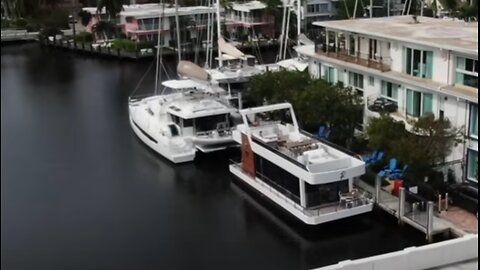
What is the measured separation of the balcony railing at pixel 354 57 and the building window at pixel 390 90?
34 cm

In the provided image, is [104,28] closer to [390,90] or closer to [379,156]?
[390,90]

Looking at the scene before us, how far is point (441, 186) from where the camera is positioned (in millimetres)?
12766

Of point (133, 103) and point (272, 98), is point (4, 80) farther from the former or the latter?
point (133, 103)

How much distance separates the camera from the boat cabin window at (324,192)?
12734 millimetres

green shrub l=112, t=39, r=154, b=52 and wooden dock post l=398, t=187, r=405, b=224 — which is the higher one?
green shrub l=112, t=39, r=154, b=52

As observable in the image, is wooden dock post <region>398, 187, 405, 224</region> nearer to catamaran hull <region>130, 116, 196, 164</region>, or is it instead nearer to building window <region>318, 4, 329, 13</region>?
→ catamaran hull <region>130, 116, 196, 164</region>

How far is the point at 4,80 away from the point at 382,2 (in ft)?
118

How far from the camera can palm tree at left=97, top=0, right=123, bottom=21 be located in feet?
128

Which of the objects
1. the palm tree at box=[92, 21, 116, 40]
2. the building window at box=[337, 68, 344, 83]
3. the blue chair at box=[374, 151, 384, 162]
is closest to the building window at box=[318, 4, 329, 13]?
the palm tree at box=[92, 21, 116, 40]

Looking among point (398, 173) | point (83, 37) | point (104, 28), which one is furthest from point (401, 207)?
point (104, 28)

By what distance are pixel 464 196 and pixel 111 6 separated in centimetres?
3028

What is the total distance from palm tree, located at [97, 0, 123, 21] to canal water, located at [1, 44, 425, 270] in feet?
68.6

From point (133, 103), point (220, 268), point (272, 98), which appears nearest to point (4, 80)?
point (220, 268)

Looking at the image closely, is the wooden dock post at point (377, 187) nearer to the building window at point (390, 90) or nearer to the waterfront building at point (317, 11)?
the building window at point (390, 90)
